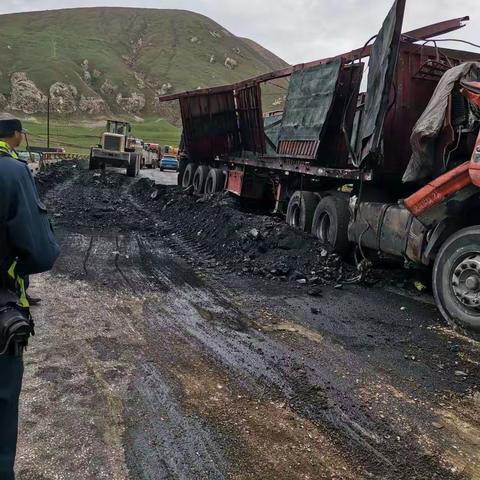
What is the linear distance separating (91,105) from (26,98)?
10700 mm

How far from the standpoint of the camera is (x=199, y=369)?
4027 mm

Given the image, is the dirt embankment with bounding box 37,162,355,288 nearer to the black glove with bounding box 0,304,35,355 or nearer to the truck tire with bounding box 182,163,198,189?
the truck tire with bounding box 182,163,198,189

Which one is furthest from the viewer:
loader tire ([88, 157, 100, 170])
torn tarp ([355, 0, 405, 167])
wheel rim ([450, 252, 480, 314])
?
loader tire ([88, 157, 100, 170])

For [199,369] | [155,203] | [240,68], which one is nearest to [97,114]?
[240,68]

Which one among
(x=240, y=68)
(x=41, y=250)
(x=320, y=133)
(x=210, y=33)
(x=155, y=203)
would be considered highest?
(x=210, y=33)

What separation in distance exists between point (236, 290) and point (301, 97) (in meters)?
4.55

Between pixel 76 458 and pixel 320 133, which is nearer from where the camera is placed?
pixel 76 458

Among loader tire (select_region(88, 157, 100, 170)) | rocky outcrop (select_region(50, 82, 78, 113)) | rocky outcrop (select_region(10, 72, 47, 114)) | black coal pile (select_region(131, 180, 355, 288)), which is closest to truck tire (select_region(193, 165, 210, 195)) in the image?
black coal pile (select_region(131, 180, 355, 288))

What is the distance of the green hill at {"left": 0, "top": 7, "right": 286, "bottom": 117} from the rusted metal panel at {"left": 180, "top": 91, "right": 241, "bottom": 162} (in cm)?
7790

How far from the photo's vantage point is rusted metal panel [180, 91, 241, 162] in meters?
13.5

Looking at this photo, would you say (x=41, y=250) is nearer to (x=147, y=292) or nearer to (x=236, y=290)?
(x=147, y=292)

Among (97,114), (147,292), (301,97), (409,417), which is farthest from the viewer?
(97,114)

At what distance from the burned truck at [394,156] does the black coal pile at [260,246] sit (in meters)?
0.45

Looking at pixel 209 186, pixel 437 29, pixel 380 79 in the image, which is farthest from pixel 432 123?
pixel 209 186
